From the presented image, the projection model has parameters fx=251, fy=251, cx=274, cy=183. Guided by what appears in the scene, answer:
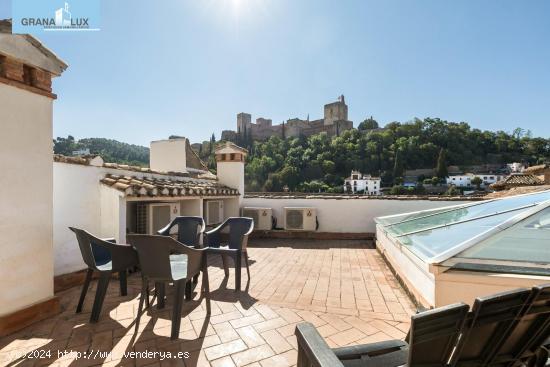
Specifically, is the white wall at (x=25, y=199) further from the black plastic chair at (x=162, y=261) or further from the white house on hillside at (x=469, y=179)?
the white house on hillside at (x=469, y=179)

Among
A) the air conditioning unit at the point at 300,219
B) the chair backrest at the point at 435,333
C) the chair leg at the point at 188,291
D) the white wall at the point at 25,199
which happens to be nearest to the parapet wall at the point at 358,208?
the air conditioning unit at the point at 300,219

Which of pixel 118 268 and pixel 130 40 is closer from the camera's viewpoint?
pixel 118 268

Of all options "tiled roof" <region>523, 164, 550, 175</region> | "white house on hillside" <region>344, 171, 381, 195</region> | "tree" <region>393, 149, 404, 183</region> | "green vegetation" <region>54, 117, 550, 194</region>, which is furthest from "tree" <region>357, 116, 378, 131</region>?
"tiled roof" <region>523, 164, 550, 175</region>

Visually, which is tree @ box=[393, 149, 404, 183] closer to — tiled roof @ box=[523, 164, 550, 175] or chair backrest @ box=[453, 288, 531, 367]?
tiled roof @ box=[523, 164, 550, 175]

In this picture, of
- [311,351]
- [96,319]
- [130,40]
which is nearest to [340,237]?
[96,319]

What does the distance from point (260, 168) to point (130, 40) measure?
48.1 metres

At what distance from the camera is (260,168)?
5391 centimetres

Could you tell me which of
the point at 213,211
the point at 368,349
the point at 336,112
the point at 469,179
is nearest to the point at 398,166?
the point at 469,179

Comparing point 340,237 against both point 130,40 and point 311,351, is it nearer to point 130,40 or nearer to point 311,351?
point 311,351

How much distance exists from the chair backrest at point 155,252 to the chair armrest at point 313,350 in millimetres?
1550

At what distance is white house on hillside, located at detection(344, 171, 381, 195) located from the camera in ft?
165

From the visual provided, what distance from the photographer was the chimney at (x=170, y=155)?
11.2 meters

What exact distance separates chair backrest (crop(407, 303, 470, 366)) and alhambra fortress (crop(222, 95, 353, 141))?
74.1 meters

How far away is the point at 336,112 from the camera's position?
74.0 meters
